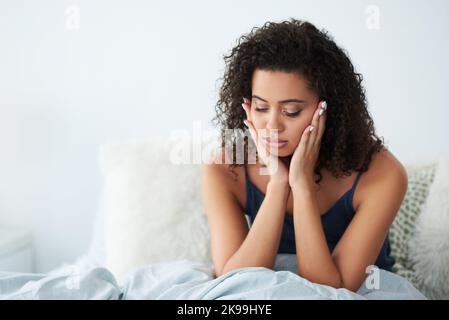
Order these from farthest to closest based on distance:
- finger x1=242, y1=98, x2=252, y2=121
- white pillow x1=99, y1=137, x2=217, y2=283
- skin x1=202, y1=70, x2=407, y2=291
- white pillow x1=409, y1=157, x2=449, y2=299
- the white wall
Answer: the white wall → white pillow x1=99, y1=137, x2=217, y2=283 → white pillow x1=409, y1=157, x2=449, y2=299 → finger x1=242, y1=98, x2=252, y2=121 → skin x1=202, y1=70, x2=407, y2=291

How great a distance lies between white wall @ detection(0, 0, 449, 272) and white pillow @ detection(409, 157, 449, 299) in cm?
19

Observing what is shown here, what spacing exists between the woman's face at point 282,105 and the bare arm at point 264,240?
14cm

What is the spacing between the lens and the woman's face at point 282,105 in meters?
1.25

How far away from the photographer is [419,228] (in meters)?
1.55

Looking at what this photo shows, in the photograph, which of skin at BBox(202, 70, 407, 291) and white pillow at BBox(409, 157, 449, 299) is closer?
skin at BBox(202, 70, 407, 291)

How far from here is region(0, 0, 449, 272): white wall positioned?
1.78 meters

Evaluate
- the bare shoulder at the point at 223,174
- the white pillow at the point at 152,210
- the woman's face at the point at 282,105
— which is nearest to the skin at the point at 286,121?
the woman's face at the point at 282,105

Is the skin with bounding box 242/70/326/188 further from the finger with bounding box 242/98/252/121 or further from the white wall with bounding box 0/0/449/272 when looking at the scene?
the white wall with bounding box 0/0/449/272

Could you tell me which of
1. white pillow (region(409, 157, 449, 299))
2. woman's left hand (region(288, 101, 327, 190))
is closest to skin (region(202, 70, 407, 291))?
woman's left hand (region(288, 101, 327, 190))

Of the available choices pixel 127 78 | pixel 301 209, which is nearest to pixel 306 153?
pixel 301 209

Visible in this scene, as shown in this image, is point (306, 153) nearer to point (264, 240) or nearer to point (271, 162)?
point (271, 162)
